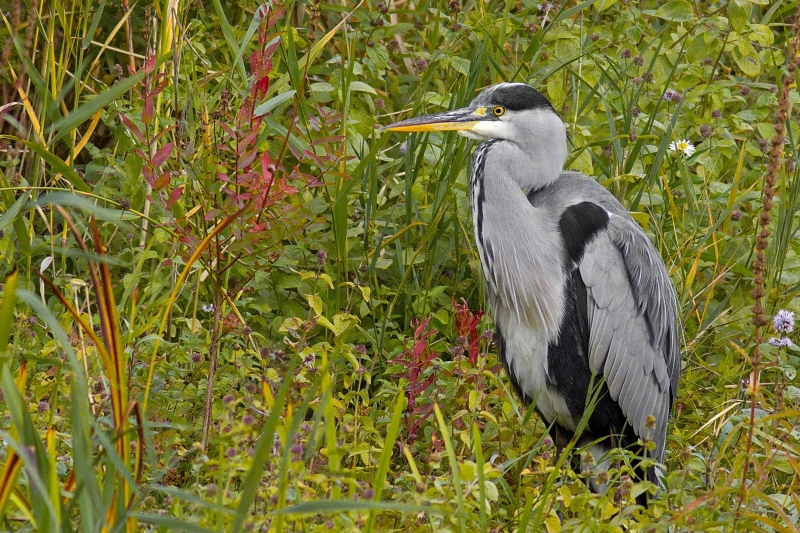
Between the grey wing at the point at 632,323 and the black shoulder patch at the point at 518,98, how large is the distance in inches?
16.9

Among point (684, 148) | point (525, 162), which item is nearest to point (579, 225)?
point (525, 162)

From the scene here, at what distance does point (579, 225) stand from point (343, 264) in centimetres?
75

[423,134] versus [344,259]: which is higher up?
[423,134]

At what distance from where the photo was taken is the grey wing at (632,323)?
3018mm

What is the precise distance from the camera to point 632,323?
10.1ft

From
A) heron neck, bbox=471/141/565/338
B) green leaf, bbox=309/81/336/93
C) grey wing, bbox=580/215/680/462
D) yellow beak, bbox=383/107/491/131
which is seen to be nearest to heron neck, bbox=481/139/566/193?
heron neck, bbox=471/141/565/338

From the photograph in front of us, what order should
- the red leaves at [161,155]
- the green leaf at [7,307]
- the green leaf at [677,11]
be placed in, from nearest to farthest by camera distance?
the green leaf at [7,307]
the red leaves at [161,155]
the green leaf at [677,11]

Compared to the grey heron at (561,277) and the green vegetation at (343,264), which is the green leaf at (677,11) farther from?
the grey heron at (561,277)

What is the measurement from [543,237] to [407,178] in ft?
1.67

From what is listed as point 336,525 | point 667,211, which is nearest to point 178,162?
point 336,525

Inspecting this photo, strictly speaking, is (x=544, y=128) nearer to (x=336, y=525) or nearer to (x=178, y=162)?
(x=178, y=162)

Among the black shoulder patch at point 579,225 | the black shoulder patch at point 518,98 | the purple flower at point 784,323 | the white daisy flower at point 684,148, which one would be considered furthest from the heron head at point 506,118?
the purple flower at point 784,323

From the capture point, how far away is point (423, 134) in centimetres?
352

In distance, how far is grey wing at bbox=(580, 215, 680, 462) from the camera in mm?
3018
